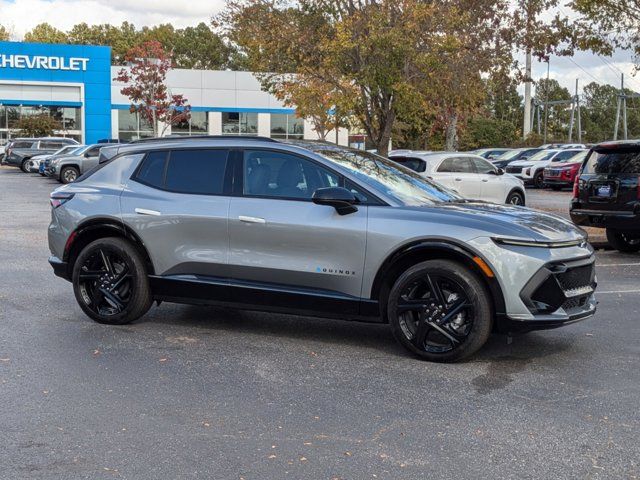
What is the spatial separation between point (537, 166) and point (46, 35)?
76.0 meters

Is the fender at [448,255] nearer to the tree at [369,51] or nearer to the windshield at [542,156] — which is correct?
the tree at [369,51]

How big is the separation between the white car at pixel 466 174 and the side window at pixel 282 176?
11138 mm

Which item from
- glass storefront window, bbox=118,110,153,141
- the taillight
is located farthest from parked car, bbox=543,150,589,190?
glass storefront window, bbox=118,110,153,141

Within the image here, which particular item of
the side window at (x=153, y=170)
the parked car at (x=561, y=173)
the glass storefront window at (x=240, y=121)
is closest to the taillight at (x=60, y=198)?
the side window at (x=153, y=170)

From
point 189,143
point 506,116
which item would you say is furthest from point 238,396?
point 506,116

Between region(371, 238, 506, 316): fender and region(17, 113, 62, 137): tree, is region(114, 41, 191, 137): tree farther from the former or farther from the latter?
region(371, 238, 506, 316): fender

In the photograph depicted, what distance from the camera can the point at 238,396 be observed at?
5363 millimetres

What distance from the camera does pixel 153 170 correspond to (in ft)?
24.5

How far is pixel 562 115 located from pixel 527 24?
365 feet

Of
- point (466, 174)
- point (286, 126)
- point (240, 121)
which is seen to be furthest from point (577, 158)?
point (240, 121)

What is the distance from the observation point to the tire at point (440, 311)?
6.10 meters

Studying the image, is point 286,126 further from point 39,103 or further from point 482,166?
point 482,166

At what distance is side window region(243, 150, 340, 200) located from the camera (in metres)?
6.79

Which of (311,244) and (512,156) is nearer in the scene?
(311,244)
